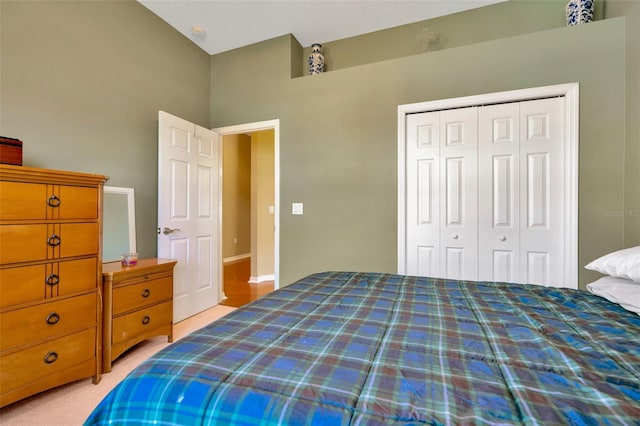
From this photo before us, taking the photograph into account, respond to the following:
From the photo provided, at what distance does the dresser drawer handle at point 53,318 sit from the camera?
5.34 feet

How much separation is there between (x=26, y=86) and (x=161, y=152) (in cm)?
96

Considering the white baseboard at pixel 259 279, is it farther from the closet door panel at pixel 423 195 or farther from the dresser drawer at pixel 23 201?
the dresser drawer at pixel 23 201

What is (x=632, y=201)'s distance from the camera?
2051 millimetres

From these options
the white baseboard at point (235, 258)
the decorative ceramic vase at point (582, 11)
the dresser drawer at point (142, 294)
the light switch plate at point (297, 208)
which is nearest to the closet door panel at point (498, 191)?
the decorative ceramic vase at point (582, 11)

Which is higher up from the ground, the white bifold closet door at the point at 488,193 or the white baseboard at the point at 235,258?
the white bifold closet door at the point at 488,193

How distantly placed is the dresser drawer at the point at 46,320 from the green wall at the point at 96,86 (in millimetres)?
1015

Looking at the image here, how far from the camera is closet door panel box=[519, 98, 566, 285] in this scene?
2291 mm

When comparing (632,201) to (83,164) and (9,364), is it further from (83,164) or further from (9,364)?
(83,164)

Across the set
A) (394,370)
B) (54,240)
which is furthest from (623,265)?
(54,240)

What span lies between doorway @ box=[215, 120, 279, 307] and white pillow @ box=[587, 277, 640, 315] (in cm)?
256

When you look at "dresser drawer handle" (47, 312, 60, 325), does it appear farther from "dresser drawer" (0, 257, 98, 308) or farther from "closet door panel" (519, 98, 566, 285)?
"closet door panel" (519, 98, 566, 285)

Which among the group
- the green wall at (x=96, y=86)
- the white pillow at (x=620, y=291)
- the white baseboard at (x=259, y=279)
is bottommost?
the white baseboard at (x=259, y=279)

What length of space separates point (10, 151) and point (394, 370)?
7.20ft

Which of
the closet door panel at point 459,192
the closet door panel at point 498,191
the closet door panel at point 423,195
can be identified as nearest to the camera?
the closet door panel at point 498,191
